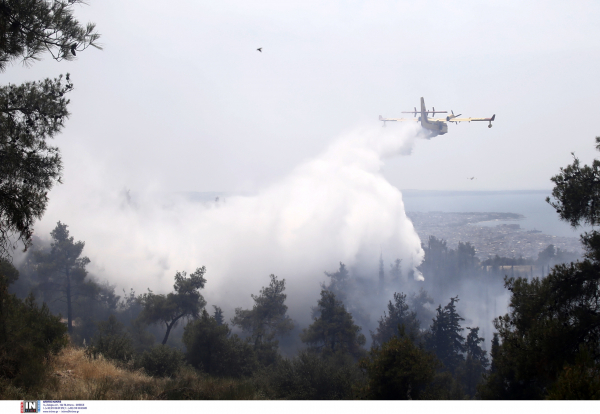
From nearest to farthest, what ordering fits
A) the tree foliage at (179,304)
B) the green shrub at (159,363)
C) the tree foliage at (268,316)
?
the green shrub at (159,363)
the tree foliage at (179,304)
the tree foliage at (268,316)

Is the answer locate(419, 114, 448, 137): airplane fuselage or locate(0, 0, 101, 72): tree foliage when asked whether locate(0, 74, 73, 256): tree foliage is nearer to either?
locate(0, 0, 101, 72): tree foliage

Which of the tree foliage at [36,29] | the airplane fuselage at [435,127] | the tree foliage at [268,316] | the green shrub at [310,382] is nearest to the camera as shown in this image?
the tree foliage at [36,29]

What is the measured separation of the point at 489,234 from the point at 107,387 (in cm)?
13434

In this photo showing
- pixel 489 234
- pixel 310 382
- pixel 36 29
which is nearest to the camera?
pixel 36 29

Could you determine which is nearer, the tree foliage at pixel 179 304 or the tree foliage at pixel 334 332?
the tree foliage at pixel 334 332

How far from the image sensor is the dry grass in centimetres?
836

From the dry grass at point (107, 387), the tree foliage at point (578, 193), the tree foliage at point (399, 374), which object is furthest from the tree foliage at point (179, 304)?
the tree foliage at point (578, 193)

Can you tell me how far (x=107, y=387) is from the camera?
9.03m

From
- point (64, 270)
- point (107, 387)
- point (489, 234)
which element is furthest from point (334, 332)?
point (489, 234)

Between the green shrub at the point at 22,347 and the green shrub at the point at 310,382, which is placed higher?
the green shrub at the point at 22,347

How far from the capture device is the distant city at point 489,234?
97.4m

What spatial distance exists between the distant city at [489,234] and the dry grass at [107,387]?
94655 mm

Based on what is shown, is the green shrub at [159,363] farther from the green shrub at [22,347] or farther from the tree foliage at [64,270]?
the tree foliage at [64,270]

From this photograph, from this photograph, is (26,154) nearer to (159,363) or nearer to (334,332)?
(159,363)
